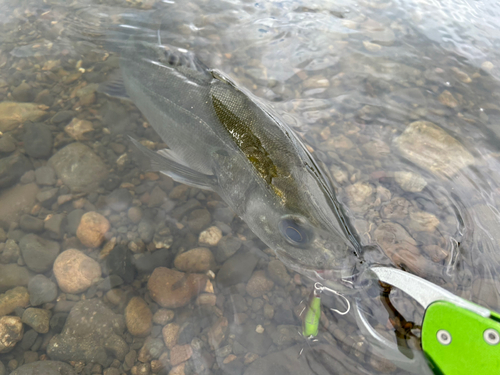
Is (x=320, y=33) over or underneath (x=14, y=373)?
over

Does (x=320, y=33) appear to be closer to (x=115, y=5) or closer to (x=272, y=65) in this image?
(x=272, y=65)

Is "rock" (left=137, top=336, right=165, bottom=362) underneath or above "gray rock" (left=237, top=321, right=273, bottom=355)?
underneath

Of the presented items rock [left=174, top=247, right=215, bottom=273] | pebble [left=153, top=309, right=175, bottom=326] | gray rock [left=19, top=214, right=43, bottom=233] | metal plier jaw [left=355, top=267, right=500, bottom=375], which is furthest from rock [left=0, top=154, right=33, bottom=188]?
metal plier jaw [left=355, top=267, right=500, bottom=375]

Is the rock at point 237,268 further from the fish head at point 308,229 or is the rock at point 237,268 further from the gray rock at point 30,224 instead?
the gray rock at point 30,224

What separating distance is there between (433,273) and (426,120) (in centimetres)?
191

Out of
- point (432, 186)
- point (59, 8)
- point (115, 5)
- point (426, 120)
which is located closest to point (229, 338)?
point (432, 186)

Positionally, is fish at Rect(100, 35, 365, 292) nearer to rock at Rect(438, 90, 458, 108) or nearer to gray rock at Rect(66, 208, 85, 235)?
gray rock at Rect(66, 208, 85, 235)

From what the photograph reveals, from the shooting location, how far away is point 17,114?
12.5 ft

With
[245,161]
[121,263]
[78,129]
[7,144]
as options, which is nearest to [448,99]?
[245,161]

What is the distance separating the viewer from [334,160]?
10.5ft

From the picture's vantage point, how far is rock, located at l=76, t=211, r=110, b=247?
9.80ft

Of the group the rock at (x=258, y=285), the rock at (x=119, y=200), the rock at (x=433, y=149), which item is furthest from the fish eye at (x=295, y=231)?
the rock at (x=119, y=200)

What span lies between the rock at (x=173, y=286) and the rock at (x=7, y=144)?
2.39 meters

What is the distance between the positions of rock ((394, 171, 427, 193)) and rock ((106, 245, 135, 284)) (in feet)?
8.86
